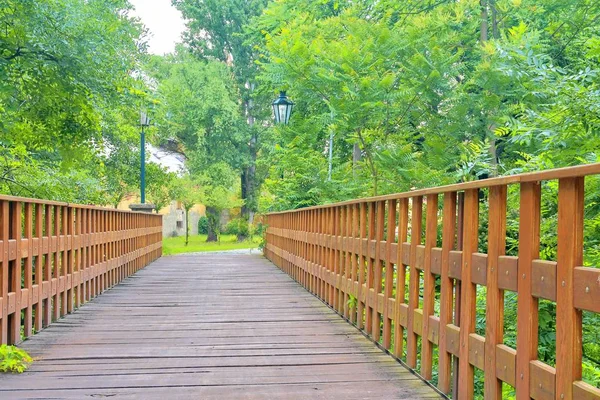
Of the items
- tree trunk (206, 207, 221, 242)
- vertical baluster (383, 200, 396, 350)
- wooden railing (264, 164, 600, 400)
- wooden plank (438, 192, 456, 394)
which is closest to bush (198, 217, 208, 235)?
tree trunk (206, 207, 221, 242)

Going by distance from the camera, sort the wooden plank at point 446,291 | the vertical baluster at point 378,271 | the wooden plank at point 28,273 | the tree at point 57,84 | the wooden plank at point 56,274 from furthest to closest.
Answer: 1. the tree at point 57,84
2. the wooden plank at point 56,274
3. the wooden plank at point 28,273
4. the vertical baluster at point 378,271
5. the wooden plank at point 446,291

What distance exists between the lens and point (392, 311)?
433cm

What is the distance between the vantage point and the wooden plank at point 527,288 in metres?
2.42

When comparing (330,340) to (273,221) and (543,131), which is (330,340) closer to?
(543,131)

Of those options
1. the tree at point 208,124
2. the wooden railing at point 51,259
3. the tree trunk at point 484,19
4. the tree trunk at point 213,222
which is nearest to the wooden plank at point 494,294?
the wooden railing at point 51,259

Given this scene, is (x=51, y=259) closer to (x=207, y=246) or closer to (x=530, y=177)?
(x=530, y=177)

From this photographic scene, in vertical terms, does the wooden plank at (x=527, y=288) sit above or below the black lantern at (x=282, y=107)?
below

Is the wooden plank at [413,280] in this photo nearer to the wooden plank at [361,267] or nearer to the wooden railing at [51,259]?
the wooden plank at [361,267]

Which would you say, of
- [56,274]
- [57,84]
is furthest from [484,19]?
[56,274]

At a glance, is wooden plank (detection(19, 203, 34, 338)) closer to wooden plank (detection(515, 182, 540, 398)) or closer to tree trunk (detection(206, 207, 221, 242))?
wooden plank (detection(515, 182, 540, 398))

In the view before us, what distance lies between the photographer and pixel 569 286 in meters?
2.15

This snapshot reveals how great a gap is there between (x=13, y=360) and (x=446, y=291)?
8.06 feet

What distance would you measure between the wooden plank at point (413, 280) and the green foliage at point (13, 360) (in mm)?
2210

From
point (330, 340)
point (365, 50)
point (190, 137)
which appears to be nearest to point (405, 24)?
point (365, 50)
